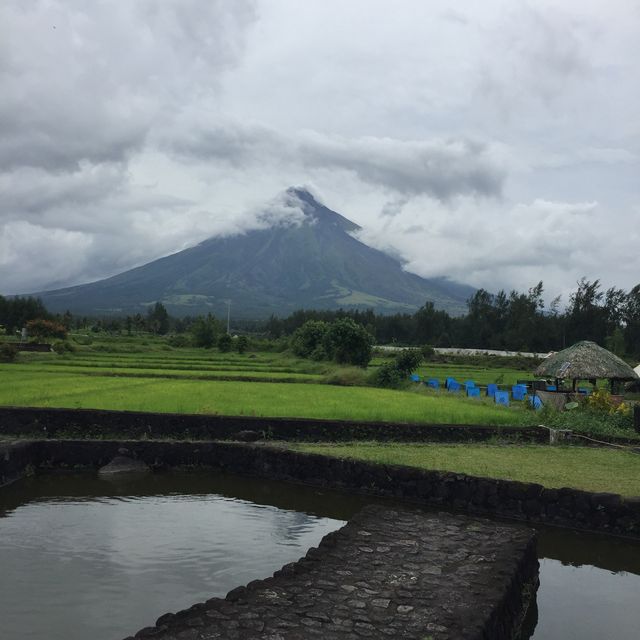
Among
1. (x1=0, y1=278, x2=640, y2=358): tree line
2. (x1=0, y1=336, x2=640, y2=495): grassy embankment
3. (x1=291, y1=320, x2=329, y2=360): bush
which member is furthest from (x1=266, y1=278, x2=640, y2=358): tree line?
(x1=0, y1=336, x2=640, y2=495): grassy embankment

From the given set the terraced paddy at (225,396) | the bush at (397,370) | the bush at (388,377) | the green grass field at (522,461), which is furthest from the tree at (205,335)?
the green grass field at (522,461)

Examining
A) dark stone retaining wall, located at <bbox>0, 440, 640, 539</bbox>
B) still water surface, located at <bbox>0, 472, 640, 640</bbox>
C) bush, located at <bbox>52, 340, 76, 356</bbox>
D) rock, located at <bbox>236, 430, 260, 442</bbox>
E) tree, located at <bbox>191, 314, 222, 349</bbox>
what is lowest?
still water surface, located at <bbox>0, 472, 640, 640</bbox>

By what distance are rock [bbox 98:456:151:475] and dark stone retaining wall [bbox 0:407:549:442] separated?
4.33ft

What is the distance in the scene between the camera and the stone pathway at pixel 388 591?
4.99 m

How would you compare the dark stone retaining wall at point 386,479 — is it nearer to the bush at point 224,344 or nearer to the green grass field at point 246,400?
the green grass field at point 246,400

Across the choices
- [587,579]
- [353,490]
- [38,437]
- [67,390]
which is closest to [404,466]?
[353,490]

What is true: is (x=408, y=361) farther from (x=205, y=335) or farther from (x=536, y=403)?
(x=205, y=335)

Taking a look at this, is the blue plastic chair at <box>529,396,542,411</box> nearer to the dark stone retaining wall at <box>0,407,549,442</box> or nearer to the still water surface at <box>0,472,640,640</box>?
the dark stone retaining wall at <box>0,407,549,442</box>

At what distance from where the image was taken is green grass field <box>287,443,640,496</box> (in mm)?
10344

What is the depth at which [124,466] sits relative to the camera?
40.8 feet

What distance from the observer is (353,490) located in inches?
436

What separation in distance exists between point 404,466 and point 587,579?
138 inches

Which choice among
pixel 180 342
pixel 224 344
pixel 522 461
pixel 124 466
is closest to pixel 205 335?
pixel 180 342

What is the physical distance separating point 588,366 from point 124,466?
1473 centimetres
